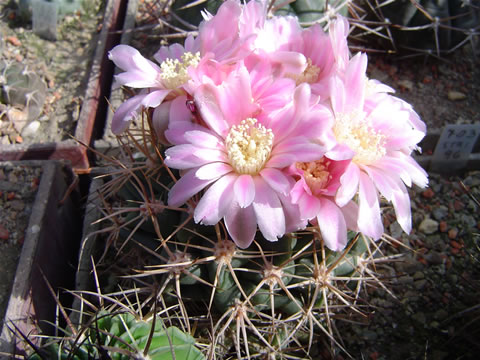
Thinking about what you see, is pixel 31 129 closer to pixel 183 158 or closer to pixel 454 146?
pixel 183 158

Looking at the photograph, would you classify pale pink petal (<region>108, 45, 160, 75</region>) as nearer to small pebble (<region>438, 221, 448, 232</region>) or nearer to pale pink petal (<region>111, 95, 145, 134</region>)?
pale pink petal (<region>111, 95, 145, 134</region>)

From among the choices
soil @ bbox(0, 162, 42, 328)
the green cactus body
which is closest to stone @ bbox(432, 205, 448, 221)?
the green cactus body

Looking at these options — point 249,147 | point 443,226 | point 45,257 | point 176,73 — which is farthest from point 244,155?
point 443,226

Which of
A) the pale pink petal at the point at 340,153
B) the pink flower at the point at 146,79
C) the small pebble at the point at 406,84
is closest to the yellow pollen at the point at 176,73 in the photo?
the pink flower at the point at 146,79

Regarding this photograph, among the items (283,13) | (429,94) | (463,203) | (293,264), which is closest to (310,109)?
(293,264)

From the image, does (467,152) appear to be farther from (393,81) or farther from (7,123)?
(7,123)

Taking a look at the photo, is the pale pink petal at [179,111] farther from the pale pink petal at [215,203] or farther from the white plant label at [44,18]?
the white plant label at [44,18]
